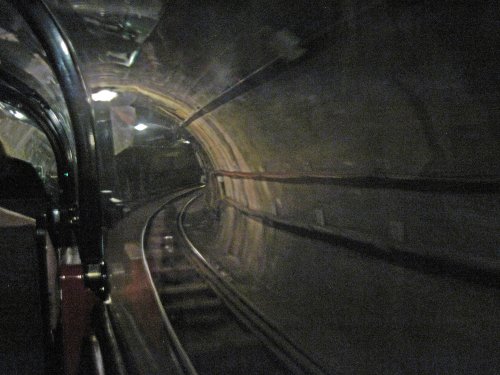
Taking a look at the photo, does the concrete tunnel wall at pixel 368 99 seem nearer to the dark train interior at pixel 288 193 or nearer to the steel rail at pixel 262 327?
the dark train interior at pixel 288 193

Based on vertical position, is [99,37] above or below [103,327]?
above

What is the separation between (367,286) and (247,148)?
4.17 m

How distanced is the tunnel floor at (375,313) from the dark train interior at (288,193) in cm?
2

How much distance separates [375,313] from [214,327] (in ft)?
6.42

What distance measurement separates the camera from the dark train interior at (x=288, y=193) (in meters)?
2.90

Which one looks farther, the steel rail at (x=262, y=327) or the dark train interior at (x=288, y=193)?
the steel rail at (x=262, y=327)

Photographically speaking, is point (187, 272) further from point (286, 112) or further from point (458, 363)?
point (458, 363)

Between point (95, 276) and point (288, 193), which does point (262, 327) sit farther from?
point (95, 276)

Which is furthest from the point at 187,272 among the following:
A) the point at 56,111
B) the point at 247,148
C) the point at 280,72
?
the point at 280,72

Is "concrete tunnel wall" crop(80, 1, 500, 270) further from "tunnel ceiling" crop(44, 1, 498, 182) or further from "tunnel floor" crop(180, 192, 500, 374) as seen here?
"tunnel floor" crop(180, 192, 500, 374)

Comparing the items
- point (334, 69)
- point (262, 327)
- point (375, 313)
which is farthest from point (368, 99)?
point (262, 327)

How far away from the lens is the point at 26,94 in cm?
796

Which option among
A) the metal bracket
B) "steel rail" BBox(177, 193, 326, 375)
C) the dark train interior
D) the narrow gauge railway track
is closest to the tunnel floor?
the dark train interior

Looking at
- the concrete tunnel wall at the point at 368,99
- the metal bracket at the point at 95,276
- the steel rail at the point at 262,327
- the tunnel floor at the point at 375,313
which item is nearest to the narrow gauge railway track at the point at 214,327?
the steel rail at the point at 262,327
